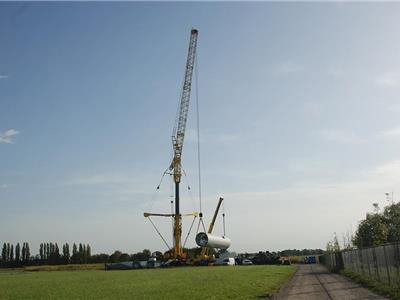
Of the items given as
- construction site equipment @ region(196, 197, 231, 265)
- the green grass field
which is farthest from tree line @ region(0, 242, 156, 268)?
the green grass field

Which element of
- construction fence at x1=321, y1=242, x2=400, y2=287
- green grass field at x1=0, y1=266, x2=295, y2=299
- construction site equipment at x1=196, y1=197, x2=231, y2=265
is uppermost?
construction site equipment at x1=196, y1=197, x2=231, y2=265

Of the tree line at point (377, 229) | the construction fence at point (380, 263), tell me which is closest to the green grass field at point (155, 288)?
the construction fence at point (380, 263)

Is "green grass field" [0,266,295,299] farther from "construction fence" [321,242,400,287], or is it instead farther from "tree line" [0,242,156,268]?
"tree line" [0,242,156,268]

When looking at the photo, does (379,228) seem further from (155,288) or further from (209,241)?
(155,288)

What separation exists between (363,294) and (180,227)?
10330cm

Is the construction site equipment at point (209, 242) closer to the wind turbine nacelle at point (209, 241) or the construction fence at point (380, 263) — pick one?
the wind turbine nacelle at point (209, 241)

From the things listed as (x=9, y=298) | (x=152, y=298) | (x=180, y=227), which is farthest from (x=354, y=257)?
(x=180, y=227)

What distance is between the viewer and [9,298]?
105 ft

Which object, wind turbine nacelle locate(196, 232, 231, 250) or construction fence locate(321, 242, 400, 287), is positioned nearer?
construction fence locate(321, 242, 400, 287)

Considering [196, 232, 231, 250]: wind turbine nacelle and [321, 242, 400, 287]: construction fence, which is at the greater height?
[196, 232, 231, 250]: wind turbine nacelle

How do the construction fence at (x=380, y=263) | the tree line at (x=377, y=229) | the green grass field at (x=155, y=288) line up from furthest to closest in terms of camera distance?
the tree line at (x=377, y=229)
the green grass field at (x=155, y=288)
the construction fence at (x=380, y=263)

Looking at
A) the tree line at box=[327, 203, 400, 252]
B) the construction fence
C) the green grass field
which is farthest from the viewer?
the tree line at box=[327, 203, 400, 252]

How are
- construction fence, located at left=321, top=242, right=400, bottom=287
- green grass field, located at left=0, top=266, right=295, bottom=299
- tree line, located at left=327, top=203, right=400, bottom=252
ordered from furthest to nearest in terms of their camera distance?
1. tree line, located at left=327, top=203, right=400, bottom=252
2. green grass field, located at left=0, top=266, right=295, bottom=299
3. construction fence, located at left=321, top=242, right=400, bottom=287

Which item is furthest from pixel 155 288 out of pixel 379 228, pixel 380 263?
pixel 379 228
